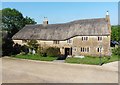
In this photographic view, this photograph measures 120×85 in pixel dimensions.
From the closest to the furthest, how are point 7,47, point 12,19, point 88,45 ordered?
point 88,45 → point 7,47 → point 12,19

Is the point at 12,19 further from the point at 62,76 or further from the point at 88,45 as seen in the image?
the point at 62,76

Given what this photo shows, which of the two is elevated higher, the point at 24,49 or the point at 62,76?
the point at 24,49

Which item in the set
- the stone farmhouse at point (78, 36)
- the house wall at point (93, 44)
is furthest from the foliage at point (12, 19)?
the house wall at point (93, 44)

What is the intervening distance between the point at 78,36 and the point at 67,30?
13.5 ft

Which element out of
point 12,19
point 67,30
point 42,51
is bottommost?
point 42,51

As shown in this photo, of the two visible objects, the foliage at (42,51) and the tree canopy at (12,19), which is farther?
the tree canopy at (12,19)

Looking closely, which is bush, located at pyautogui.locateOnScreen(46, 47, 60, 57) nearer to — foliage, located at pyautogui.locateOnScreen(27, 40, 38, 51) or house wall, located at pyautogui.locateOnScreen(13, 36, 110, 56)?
house wall, located at pyautogui.locateOnScreen(13, 36, 110, 56)

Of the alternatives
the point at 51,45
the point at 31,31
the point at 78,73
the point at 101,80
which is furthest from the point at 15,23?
the point at 101,80

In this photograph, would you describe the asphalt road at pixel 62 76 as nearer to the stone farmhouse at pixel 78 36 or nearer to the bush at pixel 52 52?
the stone farmhouse at pixel 78 36

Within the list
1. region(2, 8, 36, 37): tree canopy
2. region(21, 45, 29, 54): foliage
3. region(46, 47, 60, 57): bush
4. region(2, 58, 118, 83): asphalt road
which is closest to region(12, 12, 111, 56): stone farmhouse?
region(21, 45, 29, 54): foliage

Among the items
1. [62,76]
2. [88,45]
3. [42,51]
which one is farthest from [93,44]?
[62,76]

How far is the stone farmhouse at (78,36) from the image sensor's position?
1668 inches

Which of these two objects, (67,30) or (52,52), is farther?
(67,30)

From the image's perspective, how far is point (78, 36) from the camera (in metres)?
44.2
